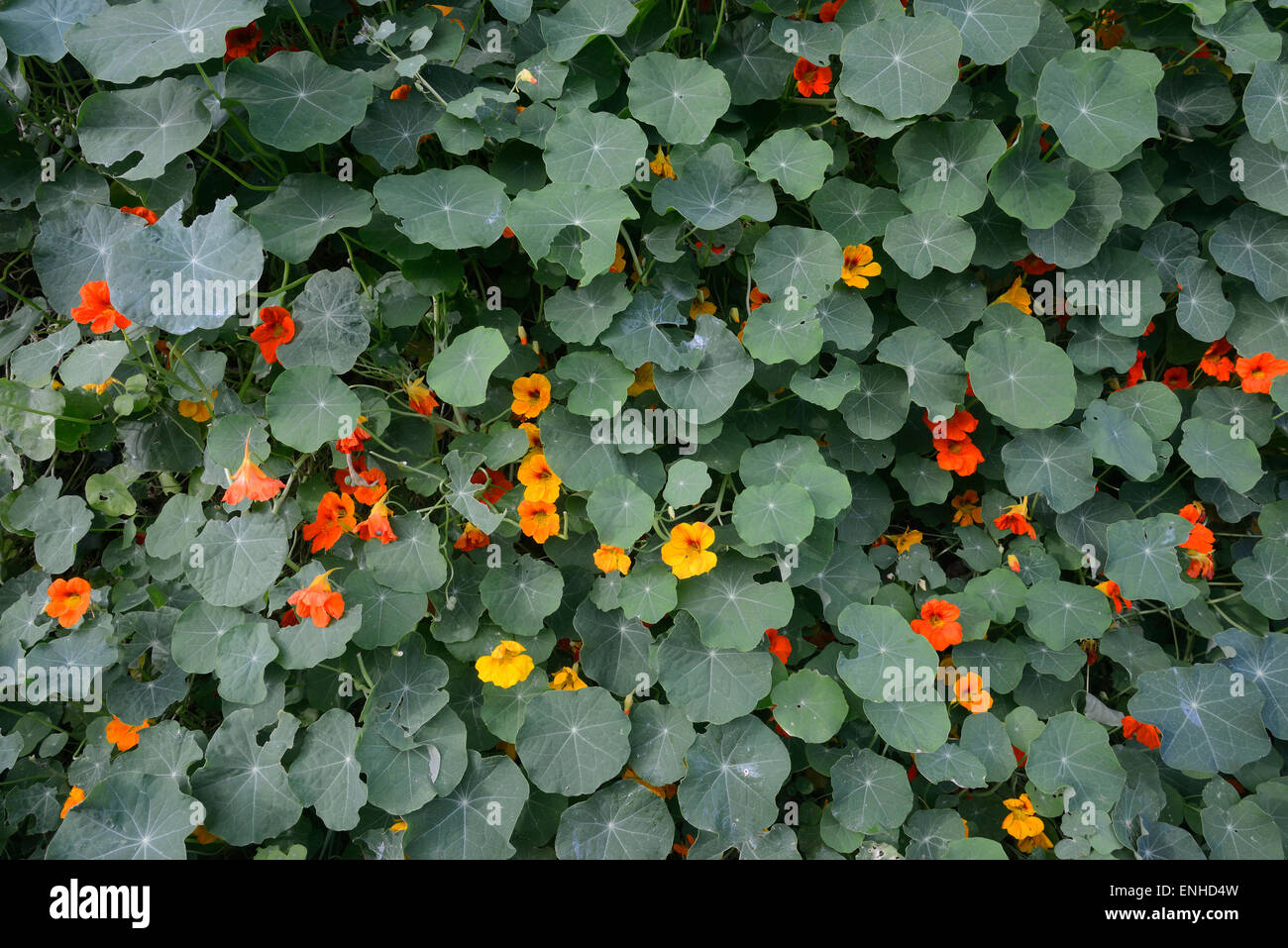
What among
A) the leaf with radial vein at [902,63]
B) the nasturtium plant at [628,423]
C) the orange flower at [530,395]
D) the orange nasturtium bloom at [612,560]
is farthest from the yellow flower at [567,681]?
the leaf with radial vein at [902,63]

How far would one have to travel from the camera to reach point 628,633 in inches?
81.5

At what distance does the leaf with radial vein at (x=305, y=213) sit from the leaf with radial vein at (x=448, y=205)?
0.29ft

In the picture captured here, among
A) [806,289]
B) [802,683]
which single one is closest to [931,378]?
[806,289]

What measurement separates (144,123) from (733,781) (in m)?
2.12

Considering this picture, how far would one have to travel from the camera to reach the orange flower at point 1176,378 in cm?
242

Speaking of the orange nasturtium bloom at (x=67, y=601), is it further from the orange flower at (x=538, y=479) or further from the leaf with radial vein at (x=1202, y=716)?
the leaf with radial vein at (x=1202, y=716)

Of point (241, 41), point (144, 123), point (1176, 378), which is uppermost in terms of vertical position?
point (241, 41)

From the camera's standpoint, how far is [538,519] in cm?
200

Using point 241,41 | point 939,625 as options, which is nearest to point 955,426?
point 939,625

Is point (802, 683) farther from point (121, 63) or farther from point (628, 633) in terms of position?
point (121, 63)

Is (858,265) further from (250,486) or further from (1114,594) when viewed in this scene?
(250,486)

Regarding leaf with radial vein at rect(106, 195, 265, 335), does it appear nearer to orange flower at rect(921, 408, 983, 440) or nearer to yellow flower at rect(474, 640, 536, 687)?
yellow flower at rect(474, 640, 536, 687)

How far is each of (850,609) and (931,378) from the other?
63 cm

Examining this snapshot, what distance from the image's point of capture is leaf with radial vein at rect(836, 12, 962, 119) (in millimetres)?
1896
